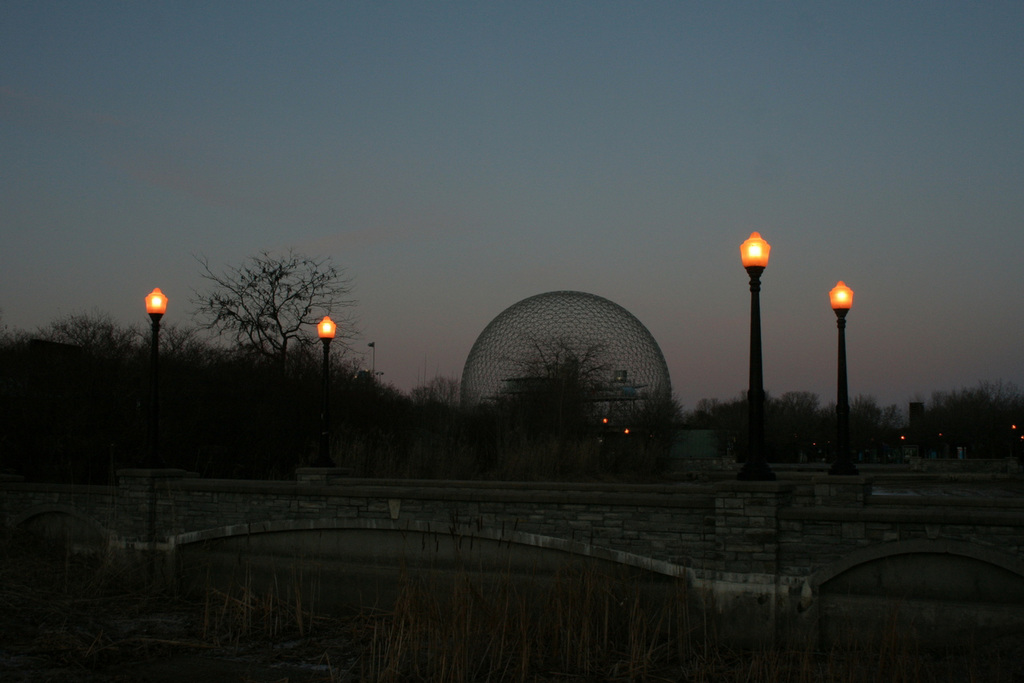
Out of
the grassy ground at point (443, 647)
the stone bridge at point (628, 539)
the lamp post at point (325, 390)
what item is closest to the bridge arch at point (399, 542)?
the stone bridge at point (628, 539)

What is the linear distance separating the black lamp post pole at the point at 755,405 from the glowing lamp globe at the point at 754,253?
0.17 ft

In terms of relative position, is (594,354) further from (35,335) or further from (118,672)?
(118,672)

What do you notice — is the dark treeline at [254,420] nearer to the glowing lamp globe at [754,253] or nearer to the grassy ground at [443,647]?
the grassy ground at [443,647]

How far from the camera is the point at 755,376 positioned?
1151 centimetres

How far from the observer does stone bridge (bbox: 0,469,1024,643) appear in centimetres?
1045

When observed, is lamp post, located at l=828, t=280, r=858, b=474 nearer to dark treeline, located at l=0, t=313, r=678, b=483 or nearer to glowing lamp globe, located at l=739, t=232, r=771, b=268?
glowing lamp globe, located at l=739, t=232, r=771, b=268

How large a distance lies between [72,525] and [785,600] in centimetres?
1332

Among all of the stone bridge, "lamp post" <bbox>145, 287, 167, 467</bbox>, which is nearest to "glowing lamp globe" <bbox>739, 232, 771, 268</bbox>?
the stone bridge

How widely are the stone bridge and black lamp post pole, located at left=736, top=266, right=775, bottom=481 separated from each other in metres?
0.33

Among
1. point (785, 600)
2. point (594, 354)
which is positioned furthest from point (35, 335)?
point (594, 354)

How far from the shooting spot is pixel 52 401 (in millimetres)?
20016

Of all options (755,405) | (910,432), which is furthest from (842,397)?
(910,432)

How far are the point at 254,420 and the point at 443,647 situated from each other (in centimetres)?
1693

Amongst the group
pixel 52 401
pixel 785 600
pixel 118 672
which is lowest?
pixel 118 672
